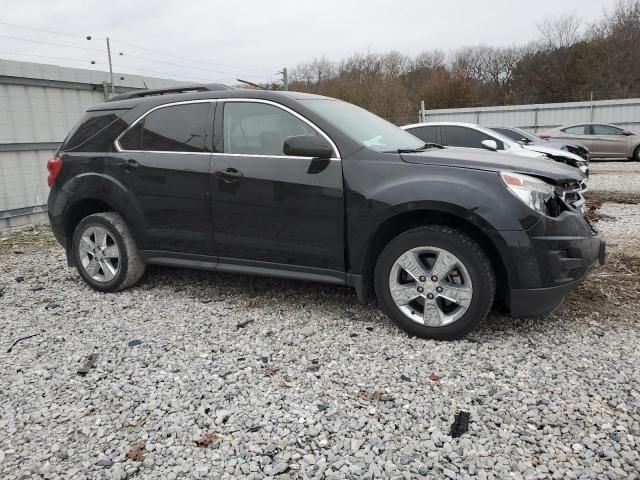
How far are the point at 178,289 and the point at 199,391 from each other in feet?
6.75

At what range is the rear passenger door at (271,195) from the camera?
3766 mm

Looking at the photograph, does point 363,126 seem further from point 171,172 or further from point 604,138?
point 604,138

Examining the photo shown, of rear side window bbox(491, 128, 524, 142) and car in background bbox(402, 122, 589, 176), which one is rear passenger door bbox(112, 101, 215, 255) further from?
rear side window bbox(491, 128, 524, 142)

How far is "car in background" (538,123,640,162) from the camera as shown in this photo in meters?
17.6

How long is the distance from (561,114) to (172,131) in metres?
23.9

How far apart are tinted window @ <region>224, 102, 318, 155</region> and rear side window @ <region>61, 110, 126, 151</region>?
3.79 ft

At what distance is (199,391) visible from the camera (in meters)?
3.00

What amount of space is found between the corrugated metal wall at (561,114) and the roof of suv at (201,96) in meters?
21.8

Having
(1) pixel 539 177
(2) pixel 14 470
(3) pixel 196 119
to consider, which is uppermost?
(3) pixel 196 119

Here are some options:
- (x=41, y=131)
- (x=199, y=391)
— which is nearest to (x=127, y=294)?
(x=199, y=391)

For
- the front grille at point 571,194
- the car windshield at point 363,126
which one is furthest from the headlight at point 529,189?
the car windshield at point 363,126

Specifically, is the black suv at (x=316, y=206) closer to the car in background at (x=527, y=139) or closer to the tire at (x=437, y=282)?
the tire at (x=437, y=282)

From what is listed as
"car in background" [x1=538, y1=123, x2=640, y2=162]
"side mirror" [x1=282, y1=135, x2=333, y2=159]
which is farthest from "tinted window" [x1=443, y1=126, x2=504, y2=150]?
"car in background" [x1=538, y1=123, x2=640, y2=162]

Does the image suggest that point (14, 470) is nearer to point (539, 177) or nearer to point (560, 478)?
point (560, 478)
